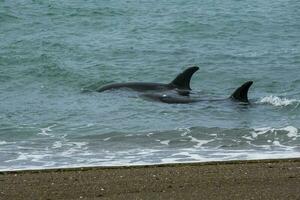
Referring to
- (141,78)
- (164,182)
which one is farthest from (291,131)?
(141,78)

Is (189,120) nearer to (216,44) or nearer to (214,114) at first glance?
(214,114)

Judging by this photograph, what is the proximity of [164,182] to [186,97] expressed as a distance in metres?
8.10

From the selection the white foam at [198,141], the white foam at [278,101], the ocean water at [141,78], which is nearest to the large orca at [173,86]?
the ocean water at [141,78]

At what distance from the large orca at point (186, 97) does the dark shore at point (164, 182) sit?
20.2 ft

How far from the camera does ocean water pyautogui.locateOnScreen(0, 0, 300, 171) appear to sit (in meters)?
12.7

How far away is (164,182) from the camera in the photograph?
31.6 feet

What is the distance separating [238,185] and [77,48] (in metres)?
15.7

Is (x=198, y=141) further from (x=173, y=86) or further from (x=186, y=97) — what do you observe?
(x=173, y=86)

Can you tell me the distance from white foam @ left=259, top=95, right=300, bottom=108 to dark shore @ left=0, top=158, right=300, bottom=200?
607 cm

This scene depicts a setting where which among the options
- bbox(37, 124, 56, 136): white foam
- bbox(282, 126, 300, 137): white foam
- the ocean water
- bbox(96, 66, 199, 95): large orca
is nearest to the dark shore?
the ocean water

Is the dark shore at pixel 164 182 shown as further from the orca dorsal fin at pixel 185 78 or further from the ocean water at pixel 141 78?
the orca dorsal fin at pixel 185 78

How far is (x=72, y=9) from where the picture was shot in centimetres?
3111

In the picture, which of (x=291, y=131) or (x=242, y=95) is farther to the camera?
(x=242, y=95)

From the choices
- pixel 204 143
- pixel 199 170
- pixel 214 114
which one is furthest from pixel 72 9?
pixel 199 170
